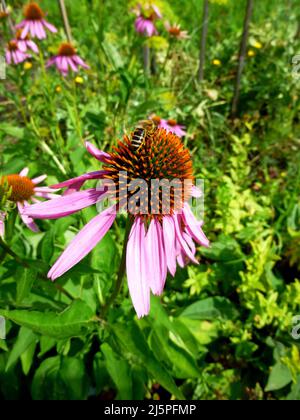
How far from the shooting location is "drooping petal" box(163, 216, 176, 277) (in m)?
0.75

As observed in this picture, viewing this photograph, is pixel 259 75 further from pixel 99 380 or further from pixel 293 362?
pixel 99 380

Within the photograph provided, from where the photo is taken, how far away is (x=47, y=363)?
114cm

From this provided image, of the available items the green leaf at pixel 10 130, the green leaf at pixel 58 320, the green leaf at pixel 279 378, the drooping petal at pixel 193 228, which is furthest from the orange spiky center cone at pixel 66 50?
the green leaf at pixel 279 378

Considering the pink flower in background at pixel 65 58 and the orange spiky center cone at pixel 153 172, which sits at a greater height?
the pink flower in background at pixel 65 58

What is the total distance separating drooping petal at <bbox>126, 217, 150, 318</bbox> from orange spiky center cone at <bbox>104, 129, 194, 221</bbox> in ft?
0.15

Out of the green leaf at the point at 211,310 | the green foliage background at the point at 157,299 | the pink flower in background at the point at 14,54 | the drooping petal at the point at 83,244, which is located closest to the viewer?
the drooping petal at the point at 83,244

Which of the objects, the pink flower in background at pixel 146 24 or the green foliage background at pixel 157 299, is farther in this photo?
the pink flower in background at pixel 146 24

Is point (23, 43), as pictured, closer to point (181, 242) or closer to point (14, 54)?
point (14, 54)

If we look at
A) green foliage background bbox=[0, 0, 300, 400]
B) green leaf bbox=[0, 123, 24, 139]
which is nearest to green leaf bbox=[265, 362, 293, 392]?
green foliage background bbox=[0, 0, 300, 400]

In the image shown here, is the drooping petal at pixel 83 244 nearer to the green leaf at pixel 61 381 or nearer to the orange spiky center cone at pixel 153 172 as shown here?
the orange spiky center cone at pixel 153 172

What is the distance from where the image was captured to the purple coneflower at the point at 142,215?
71cm

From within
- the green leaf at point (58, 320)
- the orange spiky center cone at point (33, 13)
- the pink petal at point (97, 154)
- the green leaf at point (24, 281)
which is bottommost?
the green leaf at point (58, 320)

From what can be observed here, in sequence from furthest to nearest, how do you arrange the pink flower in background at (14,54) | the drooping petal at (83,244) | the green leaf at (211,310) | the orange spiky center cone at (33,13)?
the orange spiky center cone at (33,13) < the pink flower in background at (14,54) < the green leaf at (211,310) < the drooping petal at (83,244)

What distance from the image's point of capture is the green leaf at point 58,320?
690 millimetres
